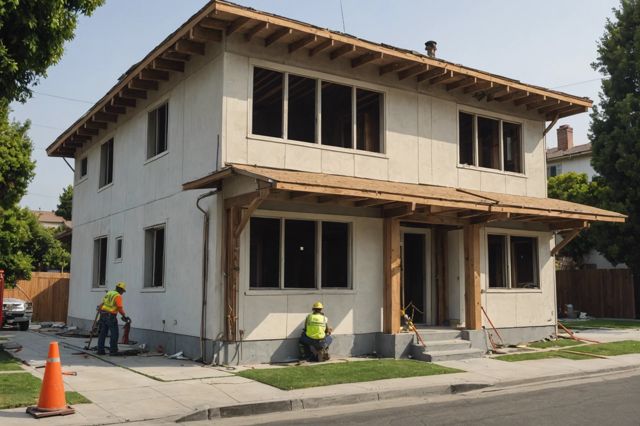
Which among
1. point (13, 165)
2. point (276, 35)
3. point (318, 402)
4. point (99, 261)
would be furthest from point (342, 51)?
point (13, 165)

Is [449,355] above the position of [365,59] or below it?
below

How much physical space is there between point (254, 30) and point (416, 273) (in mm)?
7144

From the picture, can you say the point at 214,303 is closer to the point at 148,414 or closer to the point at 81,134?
the point at 148,414

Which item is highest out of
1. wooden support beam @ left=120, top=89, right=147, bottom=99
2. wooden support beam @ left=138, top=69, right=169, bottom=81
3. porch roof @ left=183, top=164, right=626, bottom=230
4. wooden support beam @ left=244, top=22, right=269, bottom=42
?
wooden support beam @ left=244, top=22, right=269, bottom=42

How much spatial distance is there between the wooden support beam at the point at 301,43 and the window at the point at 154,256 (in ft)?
17.7

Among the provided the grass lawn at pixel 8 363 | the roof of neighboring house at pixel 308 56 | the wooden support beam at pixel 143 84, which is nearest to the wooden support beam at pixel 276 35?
the roof of neighboring house at pixel 308 56

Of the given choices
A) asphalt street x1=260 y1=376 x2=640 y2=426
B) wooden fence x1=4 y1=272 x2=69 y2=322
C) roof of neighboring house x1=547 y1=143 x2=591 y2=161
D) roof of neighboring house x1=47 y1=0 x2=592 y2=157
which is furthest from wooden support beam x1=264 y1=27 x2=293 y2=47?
roof of neighboring house x1=547 y1=143 x2=591 y2=161

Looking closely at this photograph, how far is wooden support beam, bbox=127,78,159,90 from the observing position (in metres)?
15.5

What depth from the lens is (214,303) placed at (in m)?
12.6

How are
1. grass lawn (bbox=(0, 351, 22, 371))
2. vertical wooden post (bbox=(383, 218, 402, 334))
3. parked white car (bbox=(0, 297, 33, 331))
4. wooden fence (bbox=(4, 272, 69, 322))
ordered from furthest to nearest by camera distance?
wooden fence (bbox=(4, 272, 69, 322))
parked white car (bbox=(0, 297, 33, 331))
vertical wooden post (bbox=(383, 218, 402, 334))
grass lawn (bbox=(0, 351, 22, 371))

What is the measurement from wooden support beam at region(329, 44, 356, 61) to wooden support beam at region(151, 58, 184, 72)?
3.45 meters

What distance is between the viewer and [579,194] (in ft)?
97.7

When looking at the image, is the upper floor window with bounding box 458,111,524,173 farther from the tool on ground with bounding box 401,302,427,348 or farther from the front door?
the tool on ground with bounding box 401,302,427,348

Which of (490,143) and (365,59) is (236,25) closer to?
(365,59)
